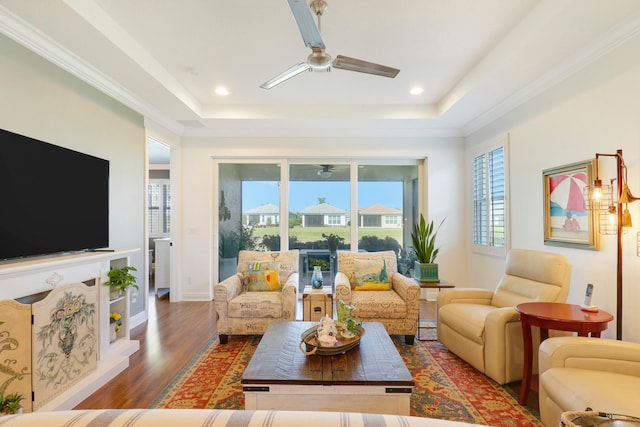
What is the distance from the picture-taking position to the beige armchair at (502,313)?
7.68 ft

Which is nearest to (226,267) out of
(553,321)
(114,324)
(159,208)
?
(114,324)

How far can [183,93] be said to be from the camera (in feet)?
12.1

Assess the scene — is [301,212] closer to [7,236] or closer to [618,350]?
[7,236]

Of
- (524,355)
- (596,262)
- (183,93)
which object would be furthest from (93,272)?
(596,262)

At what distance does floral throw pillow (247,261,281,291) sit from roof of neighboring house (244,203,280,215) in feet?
5.16

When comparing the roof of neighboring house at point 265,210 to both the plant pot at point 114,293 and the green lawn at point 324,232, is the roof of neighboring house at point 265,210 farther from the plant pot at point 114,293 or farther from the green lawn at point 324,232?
the plant pot at point 114,293

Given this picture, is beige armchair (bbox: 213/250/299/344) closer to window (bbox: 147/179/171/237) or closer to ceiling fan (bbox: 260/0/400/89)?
ceiling fan (bbox: 260/0/400/89)

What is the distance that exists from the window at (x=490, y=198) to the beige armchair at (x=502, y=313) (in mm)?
1093

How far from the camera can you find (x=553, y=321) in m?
2.00

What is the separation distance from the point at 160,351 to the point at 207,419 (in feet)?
9.25

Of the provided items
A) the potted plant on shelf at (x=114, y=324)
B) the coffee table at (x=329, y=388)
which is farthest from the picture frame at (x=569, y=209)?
the potted plant on shelf at (x=114, y=324)

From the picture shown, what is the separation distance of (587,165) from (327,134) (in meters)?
3.17

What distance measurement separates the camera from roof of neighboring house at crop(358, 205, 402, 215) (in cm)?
506

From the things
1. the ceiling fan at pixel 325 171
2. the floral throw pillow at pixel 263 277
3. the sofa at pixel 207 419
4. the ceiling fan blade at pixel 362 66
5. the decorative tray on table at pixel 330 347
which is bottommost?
the decorative tray on table at pixel 330 347
